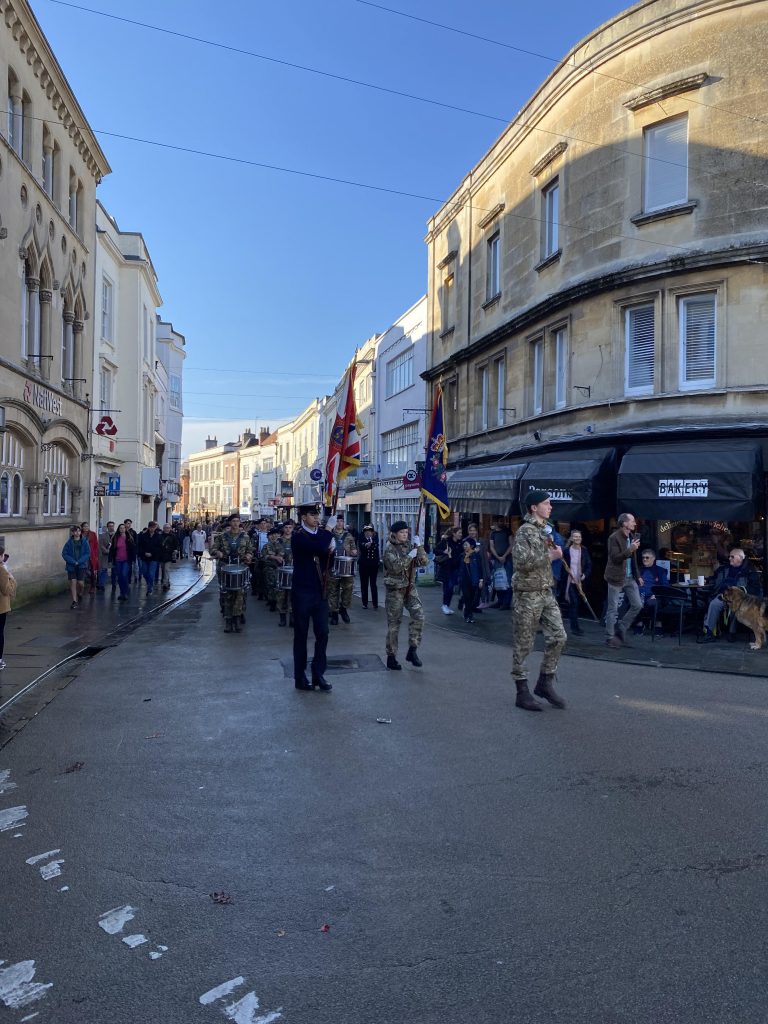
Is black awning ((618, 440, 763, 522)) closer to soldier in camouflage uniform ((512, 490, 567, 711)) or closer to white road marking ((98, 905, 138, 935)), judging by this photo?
soldier in camouflage uniform ((512, 490, 567, 711))

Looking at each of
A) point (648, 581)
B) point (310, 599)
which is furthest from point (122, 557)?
point (648, 581)

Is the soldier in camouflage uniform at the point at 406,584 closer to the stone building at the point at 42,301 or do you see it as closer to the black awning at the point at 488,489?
the black awning at the point at 488,489

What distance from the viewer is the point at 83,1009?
2971mm

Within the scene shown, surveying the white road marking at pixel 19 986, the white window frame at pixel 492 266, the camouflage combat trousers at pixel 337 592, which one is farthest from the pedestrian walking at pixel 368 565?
the white road marking at pixel 19 986

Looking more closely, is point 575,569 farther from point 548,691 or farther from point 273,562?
point 548,691

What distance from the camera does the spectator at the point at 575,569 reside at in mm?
13266

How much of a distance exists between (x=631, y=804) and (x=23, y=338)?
57.0 feet

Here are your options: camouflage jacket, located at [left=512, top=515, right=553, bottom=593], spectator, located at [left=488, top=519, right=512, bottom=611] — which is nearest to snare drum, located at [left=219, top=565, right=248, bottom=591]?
spectator, located at [left=488, top=519, right=512, bottom=611]

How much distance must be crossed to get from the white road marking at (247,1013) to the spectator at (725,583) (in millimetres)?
10686

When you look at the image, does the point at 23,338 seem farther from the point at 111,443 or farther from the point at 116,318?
the point at 116,318

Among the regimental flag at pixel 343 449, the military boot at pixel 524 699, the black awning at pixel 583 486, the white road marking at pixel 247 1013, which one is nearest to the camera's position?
the white road marking at pixel 247 1013

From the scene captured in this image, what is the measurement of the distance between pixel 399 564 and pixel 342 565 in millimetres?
3971

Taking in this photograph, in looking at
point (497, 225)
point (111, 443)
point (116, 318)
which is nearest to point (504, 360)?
point (497, 225)

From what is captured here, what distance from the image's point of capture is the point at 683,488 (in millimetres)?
13219
